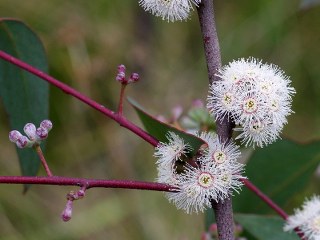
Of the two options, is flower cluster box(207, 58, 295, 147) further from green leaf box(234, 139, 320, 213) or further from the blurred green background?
the blurred green background

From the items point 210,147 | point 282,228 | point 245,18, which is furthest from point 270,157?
point 245,18

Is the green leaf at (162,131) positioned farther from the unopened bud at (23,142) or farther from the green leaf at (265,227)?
the green leaf at (265,227)

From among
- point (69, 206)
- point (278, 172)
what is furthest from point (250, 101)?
point (278, 172)

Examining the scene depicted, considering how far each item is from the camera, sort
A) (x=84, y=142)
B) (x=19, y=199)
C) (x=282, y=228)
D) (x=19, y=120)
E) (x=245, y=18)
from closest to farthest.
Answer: (x=282, y=228)
(x=19, y=120)
(x=19, y=199)
(x=84, y=142)
(x=245, y=18)

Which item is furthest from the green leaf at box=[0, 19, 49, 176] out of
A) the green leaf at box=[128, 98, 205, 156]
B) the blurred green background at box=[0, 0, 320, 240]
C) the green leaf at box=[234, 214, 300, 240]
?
the blurred green background at box=[0, 0, 320, 240]

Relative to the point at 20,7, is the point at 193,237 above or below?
below

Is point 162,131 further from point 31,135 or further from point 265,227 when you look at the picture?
point 265,227

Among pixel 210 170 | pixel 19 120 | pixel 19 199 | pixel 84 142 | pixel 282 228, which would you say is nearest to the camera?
pixel 210 170

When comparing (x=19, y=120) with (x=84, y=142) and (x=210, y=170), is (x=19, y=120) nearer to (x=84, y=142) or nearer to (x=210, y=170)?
(x=210, y=170)
